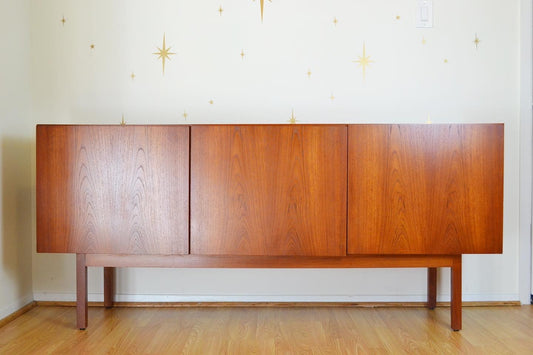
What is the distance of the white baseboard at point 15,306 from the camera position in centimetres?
174

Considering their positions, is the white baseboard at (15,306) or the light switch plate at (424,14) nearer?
the white baseboard at (15,306)

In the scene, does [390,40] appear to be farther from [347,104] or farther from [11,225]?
[11,225]

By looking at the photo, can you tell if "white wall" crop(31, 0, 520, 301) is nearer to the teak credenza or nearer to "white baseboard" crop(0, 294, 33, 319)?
"white baseboard" crop(0, 294, 33, 319)

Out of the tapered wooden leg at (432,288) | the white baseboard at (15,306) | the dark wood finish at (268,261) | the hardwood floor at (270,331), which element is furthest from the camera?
the tapered wooden leg at (432,288)

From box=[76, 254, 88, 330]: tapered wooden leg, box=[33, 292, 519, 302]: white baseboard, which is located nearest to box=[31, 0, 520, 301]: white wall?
box=[33, 292, 519, 302]: white baseboard

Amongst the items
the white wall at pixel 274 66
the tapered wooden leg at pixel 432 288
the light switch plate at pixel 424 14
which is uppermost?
the light switch plate at pixel 424 14

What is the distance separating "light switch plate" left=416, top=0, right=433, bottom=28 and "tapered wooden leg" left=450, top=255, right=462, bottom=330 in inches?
43.2

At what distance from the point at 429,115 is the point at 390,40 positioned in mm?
404

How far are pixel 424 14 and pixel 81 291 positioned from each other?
6.43 feet

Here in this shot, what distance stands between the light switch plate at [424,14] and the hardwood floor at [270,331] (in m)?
1.35

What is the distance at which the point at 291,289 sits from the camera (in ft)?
6.45

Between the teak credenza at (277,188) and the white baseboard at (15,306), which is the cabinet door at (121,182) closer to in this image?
the teak credenza at (277,188)

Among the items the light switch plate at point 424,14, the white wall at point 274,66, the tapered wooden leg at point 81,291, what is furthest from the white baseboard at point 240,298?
the light switch plate at point 424,14

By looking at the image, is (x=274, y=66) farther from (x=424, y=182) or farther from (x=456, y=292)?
(x=456, y=292)
